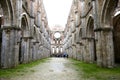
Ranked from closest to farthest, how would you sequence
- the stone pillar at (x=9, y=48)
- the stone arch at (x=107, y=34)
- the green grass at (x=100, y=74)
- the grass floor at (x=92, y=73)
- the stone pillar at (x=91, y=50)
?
the green grass at (x=100, y=74) → the grass floor at (x=92, y=73) → the stone pillar at (x=9, y=48) → the stone arch at (x=107, y=34) → the stone pillar at (x=91, y=50)

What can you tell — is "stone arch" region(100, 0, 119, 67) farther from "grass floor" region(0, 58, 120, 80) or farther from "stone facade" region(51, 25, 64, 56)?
"stone facade" region(51, 25, 64, 56)

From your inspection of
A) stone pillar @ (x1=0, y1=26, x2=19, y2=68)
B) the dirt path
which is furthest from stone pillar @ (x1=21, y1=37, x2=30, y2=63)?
the dirt path

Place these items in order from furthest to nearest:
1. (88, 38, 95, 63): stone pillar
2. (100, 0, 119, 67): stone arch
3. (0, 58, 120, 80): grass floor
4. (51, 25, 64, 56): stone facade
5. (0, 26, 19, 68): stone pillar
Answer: (51, 25, 64, 56): stone facade, (88, 38, 95, 63): stone pillar, (100, 0, 119, 67): stone arch, (0, 26, 19, 68): stone pillar, (0, 58, 120, 80): grass floor

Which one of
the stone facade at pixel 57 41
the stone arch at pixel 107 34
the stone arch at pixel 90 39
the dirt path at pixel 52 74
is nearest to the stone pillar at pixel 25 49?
the stone arch at pixel 90 39

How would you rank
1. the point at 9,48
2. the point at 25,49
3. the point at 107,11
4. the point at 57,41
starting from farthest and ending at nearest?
the point at 57,41
the point at 25,49
the point at 107,11
the point at 9,48

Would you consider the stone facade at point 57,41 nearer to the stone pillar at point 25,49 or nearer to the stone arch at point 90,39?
the stone pillar at point 25,49

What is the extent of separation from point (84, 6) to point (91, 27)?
12.8ft

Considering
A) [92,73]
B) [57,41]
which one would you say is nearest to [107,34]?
[92,73]

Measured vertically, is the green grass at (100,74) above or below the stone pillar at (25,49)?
below

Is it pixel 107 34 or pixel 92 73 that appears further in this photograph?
pixel 107 34

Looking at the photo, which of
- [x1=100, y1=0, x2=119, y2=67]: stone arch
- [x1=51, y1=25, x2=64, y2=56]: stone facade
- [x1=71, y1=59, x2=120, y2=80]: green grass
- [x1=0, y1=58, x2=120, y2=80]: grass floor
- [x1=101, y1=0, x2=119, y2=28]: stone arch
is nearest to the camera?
[x1=71, y1=59, x2=120, y2=80]: green grass

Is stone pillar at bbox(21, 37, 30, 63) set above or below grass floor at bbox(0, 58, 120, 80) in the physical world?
above

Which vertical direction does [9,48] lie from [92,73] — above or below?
above

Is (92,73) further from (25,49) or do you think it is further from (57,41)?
(57,41)
